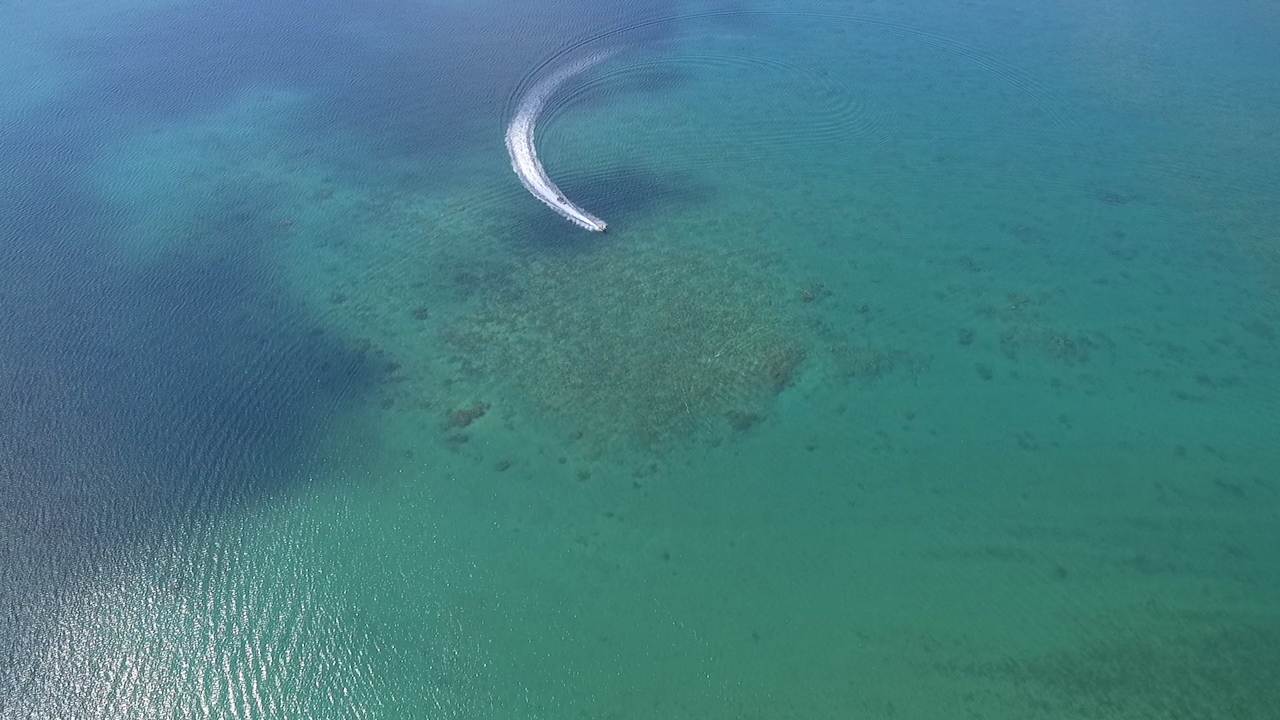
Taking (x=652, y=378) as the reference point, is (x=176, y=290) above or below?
above

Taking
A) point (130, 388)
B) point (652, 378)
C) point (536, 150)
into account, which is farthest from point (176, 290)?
point (652, 378)

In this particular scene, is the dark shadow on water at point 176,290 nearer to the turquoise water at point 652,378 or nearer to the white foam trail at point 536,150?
the turquoise water at point 652,378

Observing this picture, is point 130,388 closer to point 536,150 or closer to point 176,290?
point 176,290

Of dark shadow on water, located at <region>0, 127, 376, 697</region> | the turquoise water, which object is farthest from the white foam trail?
dark shadow on water, located at <region>0, 127, 376, 697</region>

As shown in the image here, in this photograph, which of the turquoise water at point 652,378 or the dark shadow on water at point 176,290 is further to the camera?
the dark shadow on water at point 176,290

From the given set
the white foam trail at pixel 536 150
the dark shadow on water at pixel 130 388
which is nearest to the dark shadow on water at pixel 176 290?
the dark shadow on water at pixel 130 388

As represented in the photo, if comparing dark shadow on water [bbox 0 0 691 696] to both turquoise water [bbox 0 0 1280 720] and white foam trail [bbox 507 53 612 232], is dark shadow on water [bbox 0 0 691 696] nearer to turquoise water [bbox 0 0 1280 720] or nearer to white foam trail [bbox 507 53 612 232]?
turquoise water [bbox 0 0 1280 720]
